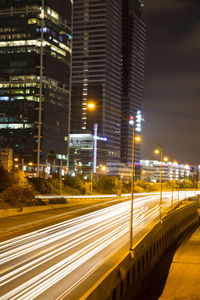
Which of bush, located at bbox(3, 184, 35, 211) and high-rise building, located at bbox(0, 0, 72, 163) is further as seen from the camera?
high-rise building, located at bbox(0, 0, 72, 163)

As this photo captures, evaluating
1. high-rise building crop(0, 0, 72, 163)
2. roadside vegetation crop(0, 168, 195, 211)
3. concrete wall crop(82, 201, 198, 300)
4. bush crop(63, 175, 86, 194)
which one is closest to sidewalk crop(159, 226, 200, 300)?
concrete wall crop(82, 201, 198, 300)

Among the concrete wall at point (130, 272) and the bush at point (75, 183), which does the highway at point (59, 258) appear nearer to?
the concrete wall at point (130, 272)

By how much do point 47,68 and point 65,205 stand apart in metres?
103

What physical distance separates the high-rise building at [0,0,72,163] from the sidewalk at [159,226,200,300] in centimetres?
11750

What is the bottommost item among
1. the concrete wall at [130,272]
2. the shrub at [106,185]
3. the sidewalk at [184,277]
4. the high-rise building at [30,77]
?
the sidewalk at [184,277]

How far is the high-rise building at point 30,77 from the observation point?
15750 centimetres

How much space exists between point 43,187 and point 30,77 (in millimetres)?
83672

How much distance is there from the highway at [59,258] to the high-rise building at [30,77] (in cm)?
11798

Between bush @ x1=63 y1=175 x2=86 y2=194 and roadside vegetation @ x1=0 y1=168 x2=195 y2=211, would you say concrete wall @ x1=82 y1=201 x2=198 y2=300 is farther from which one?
bush @ x1=63 y1=175 x2=86 y2=194

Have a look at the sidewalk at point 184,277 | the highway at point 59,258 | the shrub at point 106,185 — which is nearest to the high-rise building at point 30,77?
the shrub at point 106,185

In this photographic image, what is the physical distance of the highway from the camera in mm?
18891

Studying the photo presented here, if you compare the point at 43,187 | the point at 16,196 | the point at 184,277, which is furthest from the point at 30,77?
the point at 184,277

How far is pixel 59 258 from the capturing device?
84.3 ft

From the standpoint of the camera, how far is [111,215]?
180ft
